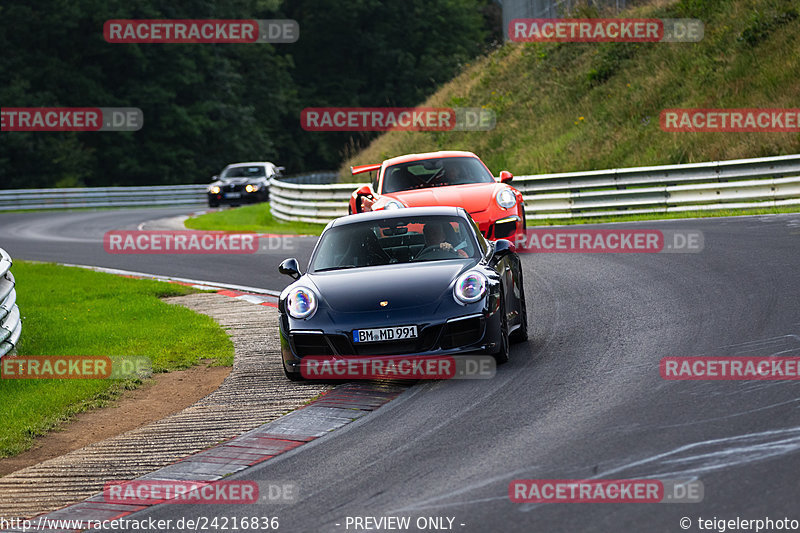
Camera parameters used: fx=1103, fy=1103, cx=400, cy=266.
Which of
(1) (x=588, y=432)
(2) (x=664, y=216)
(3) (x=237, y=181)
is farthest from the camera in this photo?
(3) (x=237, y=181)

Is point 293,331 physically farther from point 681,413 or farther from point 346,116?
point 346,116

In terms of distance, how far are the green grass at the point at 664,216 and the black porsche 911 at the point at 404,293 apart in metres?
10.7

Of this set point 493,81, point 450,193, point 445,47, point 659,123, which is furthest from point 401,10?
Answer: point 450,193

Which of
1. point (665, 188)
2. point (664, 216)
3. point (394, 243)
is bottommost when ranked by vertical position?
point (394, 243)

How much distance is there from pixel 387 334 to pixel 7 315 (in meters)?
3.97

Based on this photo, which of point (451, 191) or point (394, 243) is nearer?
point (394, 243)

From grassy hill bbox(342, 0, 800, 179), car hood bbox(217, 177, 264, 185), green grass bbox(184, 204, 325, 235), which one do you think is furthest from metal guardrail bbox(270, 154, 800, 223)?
car hood bbox(217, 177, 264, 185)

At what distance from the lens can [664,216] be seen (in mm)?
20297

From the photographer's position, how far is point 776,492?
5.00m

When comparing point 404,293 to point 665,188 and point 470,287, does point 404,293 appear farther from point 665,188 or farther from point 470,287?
point 665,188

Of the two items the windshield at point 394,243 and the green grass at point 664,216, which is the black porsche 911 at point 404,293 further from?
the green grass at point 664,216

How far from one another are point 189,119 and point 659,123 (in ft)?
117

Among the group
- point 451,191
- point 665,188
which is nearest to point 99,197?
point 665,188

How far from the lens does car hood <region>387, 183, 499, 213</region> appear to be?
15102 millimetres
